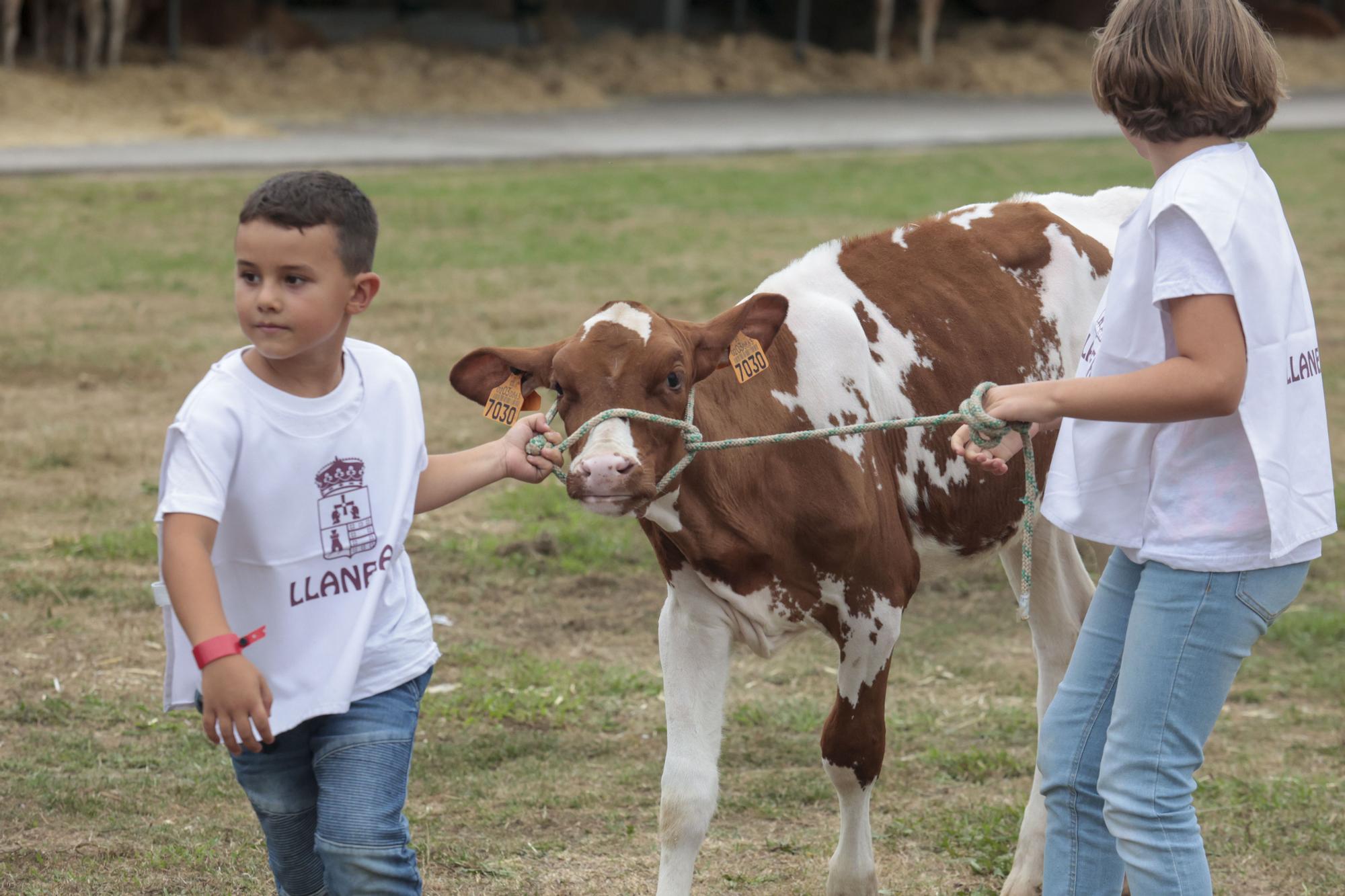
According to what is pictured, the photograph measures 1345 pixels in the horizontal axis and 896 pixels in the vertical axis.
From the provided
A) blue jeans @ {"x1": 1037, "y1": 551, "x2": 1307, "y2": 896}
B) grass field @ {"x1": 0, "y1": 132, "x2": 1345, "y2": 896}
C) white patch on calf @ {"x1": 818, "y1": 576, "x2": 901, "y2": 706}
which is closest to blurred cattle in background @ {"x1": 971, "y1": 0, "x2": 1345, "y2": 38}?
grass field @ {"x1": 0, "y1": 132, "x2": 1345, "y2": 896}

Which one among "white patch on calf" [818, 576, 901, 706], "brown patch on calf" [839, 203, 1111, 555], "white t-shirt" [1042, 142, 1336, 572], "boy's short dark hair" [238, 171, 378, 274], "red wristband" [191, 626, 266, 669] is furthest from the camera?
"brown patch on calf" [839, 203, 1111, 555]

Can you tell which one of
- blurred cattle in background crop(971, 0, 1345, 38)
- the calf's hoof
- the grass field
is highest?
blurred cattle in background crop(971, 0, 1345, 38)

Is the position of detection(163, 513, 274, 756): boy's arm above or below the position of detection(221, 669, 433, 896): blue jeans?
above

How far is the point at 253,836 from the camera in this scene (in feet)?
12.3

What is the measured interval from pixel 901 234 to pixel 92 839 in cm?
233

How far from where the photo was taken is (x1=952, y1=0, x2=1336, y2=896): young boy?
2.33m

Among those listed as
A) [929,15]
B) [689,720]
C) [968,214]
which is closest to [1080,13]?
[929,15]

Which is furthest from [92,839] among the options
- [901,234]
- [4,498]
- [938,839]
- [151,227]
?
[151,227]

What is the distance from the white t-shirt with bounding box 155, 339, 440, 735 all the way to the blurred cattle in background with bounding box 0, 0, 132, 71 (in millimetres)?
18778

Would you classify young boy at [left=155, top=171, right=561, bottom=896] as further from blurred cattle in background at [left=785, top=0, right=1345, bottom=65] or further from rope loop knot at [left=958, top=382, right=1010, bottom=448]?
blurred cattle in background at [left=785, top=0, right=1345, bottom=65]

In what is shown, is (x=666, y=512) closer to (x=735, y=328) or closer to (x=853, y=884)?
(x=735, y=328)

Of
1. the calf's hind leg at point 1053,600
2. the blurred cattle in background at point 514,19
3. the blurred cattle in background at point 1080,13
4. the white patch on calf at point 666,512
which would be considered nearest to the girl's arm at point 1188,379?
the white patch on calf at point 666,512

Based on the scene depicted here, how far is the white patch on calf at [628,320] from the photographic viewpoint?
10.0ft

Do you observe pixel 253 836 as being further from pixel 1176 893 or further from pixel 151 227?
pixel 151 227
